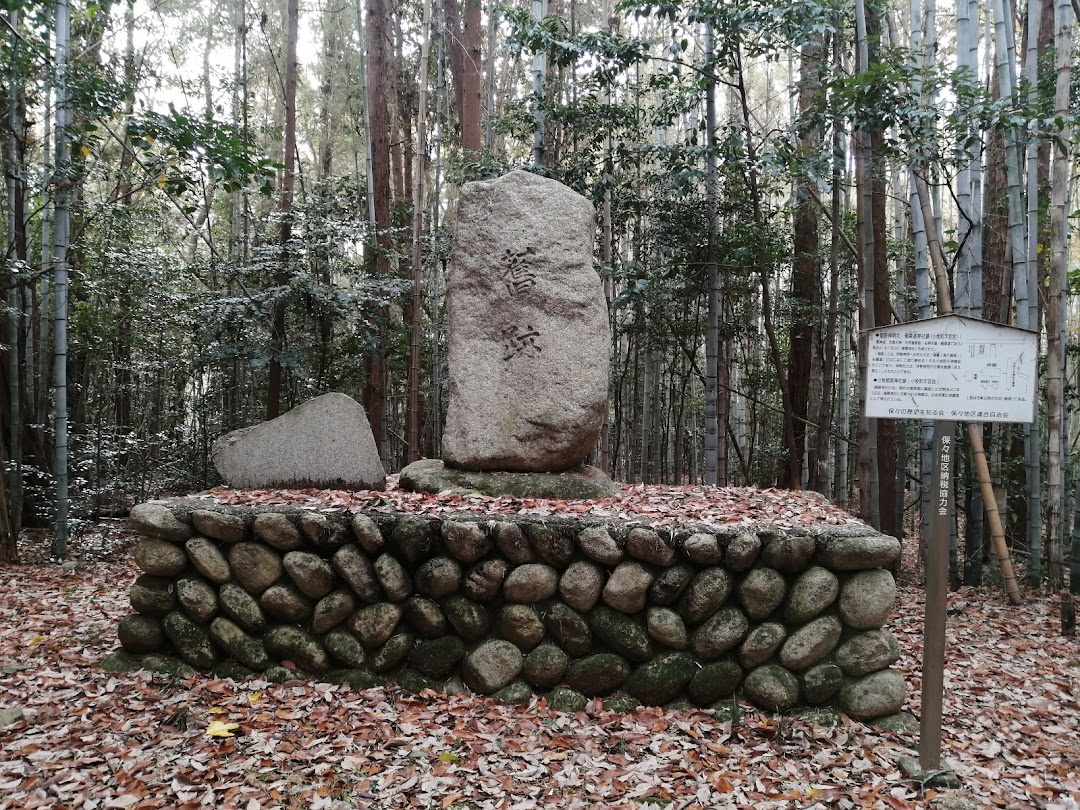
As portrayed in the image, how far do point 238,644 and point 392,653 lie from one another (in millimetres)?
769

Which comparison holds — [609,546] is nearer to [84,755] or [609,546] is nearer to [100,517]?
[84,755]

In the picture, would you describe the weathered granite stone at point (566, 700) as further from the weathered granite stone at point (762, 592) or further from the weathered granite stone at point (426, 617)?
the weathered granite stone at point (762, 592)

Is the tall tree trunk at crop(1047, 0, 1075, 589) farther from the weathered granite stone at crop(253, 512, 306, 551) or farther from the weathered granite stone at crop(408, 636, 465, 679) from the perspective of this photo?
the weathered granite stone at crop(253, 512, 306, 551)

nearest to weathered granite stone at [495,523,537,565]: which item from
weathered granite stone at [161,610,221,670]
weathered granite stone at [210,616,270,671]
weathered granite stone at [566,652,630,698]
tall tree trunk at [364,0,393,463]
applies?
weathered granite stone at [566,652,630,698]

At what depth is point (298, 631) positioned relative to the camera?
11.4 feet

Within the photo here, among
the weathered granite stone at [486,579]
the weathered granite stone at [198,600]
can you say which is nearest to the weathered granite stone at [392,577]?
the weathered granite stone at [486,579]

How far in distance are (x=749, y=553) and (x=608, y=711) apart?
95 centimetres

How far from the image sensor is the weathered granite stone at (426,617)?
3385mm

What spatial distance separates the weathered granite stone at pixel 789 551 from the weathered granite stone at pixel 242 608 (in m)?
2.46

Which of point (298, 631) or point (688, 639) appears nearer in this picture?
point (688, 639)

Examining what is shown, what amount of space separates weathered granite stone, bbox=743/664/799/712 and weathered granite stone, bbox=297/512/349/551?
6.62 feet

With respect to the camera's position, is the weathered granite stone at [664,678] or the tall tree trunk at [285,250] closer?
the weathered granite stone at [664,678]

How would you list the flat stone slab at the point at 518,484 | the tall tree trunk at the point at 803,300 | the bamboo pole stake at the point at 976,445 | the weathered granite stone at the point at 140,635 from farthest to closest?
the tall tree trunk at the point at 803,300 → the bamboo pole stake at the point at 976,445 → the flat stone slab at the point at 518,484 → the weathered granite stone at the point at 140,635

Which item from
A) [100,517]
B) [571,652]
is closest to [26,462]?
[100,517]
